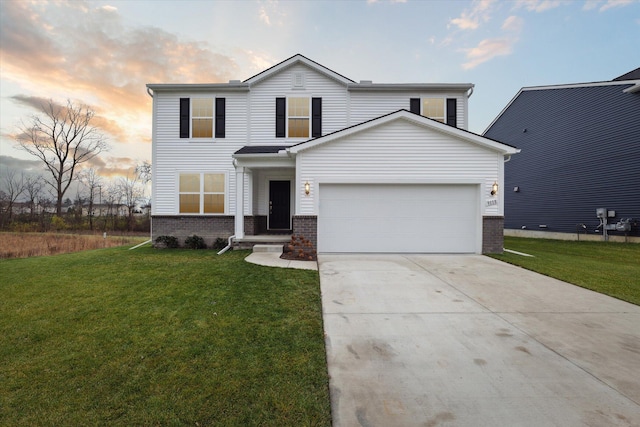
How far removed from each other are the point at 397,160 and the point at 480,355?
682 cm

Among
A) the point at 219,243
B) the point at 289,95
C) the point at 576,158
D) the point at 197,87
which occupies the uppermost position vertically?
the point at 197,87

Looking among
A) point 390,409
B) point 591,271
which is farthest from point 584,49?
point 390,409

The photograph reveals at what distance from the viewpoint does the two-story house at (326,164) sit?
8953 millimetres

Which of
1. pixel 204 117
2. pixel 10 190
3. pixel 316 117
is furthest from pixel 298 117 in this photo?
pixel 10 190

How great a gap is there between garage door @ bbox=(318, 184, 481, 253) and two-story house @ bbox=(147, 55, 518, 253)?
3 centimetres

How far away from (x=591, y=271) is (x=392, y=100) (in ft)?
28.3

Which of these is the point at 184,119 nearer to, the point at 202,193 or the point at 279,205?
the point at 202,193

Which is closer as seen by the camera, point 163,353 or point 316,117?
point 163,353

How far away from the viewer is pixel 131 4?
458 inches

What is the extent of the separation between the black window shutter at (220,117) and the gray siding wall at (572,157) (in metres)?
18.1

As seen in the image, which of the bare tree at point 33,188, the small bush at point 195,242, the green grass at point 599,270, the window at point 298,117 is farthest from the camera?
the bare tree at point 33,188

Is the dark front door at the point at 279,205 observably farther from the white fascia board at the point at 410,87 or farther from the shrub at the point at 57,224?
the shrub at the point at 57,224

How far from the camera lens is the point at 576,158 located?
1491 centimetres

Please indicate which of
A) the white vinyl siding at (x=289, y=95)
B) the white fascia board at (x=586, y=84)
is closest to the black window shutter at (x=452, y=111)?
the white vinyl siding at (x=289, y=95)
